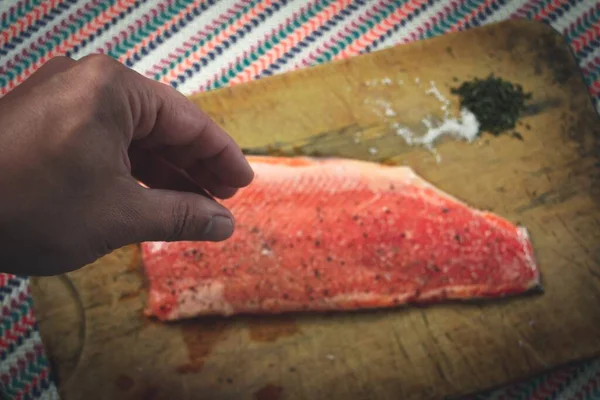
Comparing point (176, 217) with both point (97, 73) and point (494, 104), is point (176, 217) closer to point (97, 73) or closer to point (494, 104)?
point (97, 73)

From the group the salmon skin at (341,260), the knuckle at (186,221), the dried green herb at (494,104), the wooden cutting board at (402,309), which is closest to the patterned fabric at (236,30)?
the wooden cutting board at (402,309)

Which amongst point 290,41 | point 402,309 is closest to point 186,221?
point 402,309

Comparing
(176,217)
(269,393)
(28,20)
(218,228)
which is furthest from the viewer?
(28,20)

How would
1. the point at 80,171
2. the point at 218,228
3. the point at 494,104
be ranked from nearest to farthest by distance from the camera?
the point at 80,171 < the point at 218,228 < the point at 494,104

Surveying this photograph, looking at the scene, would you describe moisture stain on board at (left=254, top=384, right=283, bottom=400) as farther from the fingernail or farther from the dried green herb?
the dried green herb

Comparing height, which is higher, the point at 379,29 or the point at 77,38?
the point at 379,29

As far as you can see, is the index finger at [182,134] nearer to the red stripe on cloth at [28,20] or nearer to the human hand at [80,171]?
the human hand at [80,171]

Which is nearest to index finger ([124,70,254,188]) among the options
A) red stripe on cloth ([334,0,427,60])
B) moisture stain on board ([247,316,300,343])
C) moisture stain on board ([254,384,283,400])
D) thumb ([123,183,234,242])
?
thumb ([123,183,234,242])
